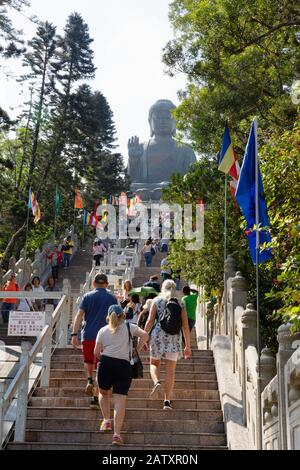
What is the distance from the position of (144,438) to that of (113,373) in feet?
2.91

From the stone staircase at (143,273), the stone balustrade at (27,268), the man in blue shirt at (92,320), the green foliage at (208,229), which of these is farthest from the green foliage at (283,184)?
the stone staircase at (143,273)

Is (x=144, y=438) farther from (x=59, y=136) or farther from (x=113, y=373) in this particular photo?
(x=59, y=136)

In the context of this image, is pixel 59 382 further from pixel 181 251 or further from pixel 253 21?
pixel 253 21

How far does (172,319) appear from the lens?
9.89 m

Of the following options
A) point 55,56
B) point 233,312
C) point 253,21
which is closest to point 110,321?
point 233,312

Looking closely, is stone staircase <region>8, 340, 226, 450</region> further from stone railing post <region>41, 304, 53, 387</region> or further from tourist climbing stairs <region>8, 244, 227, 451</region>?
stone railing post <region>41, 304, 53, 387</region>

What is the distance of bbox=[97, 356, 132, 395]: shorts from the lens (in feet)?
28.4

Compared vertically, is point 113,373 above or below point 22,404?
above

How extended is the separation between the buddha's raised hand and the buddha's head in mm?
1566

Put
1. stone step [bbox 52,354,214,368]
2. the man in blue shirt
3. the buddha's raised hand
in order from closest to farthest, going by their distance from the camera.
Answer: the man in blue shirt, stone step [bbox 52,354,214,368], the buddha's raised hand

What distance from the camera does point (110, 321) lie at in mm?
8773

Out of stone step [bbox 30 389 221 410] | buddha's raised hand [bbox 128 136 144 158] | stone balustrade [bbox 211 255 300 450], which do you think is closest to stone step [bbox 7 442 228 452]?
stone balustrade [bbox 211 255 300 450]

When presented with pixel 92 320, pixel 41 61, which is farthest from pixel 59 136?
pixel 92 320

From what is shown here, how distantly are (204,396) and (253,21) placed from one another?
9.66m
